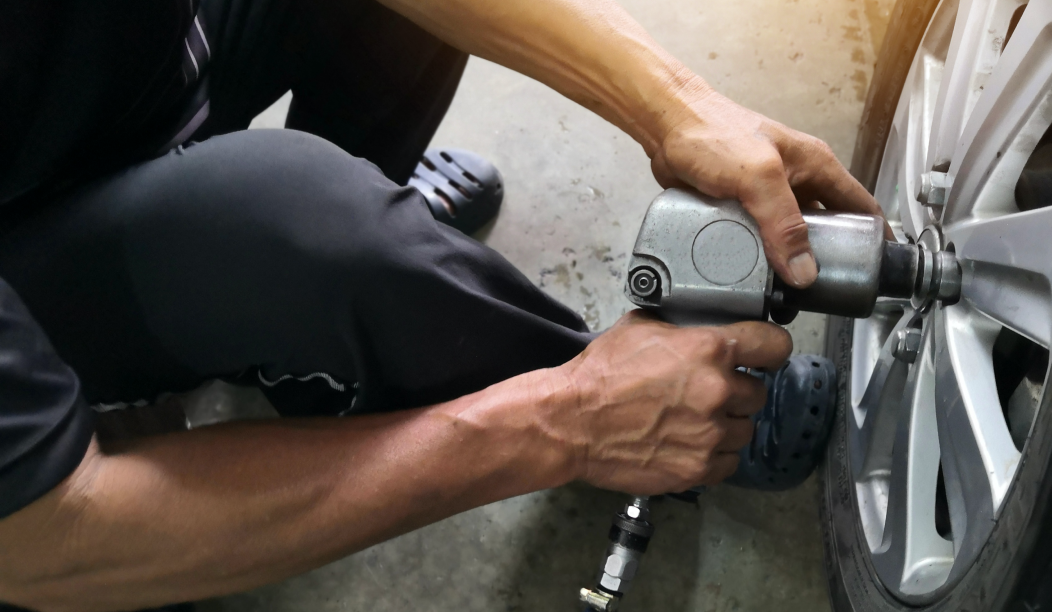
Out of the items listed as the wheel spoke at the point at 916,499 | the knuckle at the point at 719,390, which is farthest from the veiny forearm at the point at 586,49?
the wheel spoke at the point at 916,499

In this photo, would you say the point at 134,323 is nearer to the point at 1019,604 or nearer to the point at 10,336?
the point at 10,336

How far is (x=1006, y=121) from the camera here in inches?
22.8

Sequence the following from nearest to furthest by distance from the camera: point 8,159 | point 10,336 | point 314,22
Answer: point 10,336, point 8,159, point 314,22

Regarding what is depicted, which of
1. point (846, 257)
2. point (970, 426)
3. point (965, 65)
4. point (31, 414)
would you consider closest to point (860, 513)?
point (970, 426)

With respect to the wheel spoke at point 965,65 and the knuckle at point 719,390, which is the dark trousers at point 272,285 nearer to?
the knuckle at point 719,390

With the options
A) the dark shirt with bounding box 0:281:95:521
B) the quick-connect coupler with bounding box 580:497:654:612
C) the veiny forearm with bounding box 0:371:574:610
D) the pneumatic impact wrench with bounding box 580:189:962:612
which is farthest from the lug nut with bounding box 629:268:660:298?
the dark shirt with bounding box 0:281:95:521

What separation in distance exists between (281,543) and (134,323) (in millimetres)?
198

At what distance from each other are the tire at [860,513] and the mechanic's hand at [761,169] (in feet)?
0.61

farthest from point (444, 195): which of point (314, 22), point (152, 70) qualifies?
point (152, 70)

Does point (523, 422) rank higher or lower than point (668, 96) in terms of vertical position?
lower

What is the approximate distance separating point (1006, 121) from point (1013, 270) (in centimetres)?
14

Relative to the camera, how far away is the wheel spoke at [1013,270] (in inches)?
19.3

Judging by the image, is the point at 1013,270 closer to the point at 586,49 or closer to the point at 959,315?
the point at 959,315

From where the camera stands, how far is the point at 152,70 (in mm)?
575
